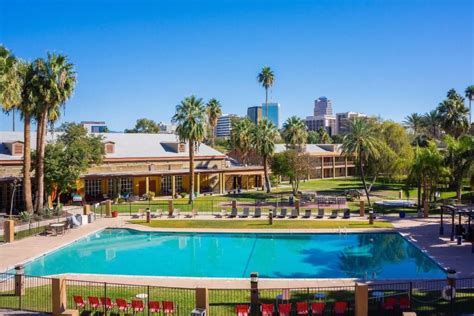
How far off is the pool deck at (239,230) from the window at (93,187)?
13.9 metres

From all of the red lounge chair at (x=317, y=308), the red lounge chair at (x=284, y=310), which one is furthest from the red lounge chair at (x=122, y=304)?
the red lounge chair at (x=317, y=308)

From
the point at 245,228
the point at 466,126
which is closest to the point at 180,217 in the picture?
the point at 245,228

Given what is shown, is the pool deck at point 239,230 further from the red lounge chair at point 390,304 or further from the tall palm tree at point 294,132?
the tall palm tree at point 294,132

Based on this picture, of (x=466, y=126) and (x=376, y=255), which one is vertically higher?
(x=466, y=126)

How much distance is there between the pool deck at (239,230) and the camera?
20.7m

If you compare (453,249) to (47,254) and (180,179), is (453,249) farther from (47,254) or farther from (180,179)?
(180,179)

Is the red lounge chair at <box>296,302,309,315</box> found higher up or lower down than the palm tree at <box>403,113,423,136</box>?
lower down

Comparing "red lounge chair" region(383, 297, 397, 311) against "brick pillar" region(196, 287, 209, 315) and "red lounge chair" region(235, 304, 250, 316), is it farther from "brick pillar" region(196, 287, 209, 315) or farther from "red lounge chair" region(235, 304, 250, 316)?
"brick pillar" region(196, 287, 209, 315)

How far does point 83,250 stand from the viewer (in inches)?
1147

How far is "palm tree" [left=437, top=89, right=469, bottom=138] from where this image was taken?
6988 centimetres

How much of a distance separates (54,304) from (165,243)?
51.3ft

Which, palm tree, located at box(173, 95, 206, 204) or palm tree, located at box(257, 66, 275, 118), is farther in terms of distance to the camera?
palm tree, located at box(257, 66, 275, 118)

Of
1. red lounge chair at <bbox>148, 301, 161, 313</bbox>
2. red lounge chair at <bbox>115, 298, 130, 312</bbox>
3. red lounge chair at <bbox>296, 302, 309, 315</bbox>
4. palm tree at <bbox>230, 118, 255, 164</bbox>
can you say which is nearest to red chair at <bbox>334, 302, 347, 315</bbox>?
red lounge chair at <bbox>296, 302, 309, 315</bbox>

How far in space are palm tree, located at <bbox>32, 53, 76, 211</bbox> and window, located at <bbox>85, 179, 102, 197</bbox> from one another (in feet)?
44.2
